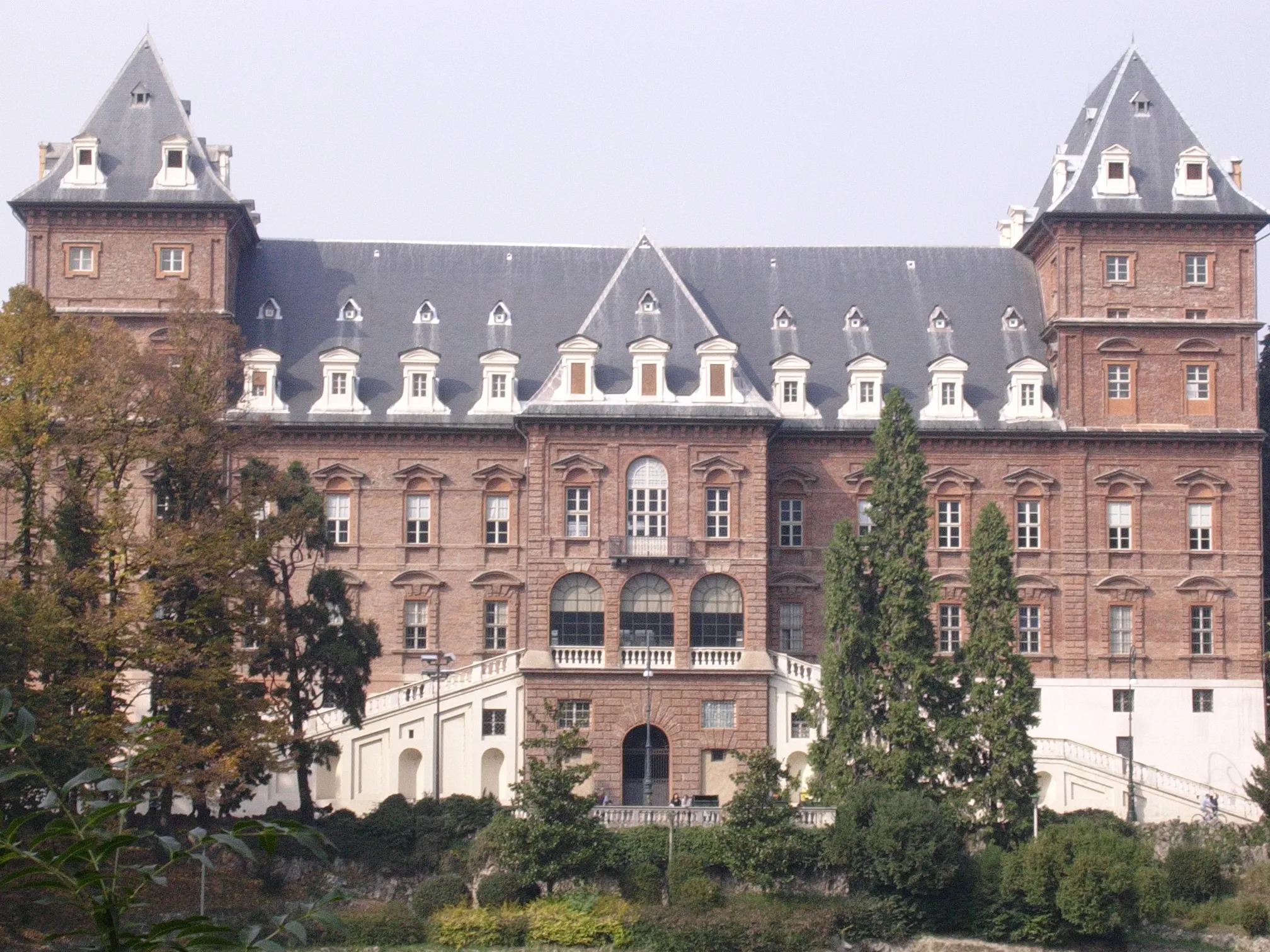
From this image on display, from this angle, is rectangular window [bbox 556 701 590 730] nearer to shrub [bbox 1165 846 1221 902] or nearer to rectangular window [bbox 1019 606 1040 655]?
rectangular window [bbox 1019 606 1040 655]

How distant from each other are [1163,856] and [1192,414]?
1873 centimetres

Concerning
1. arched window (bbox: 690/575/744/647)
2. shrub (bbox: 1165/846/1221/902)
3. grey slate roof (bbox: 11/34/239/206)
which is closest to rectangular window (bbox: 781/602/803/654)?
arched window (bbox: 690/575/744/647)

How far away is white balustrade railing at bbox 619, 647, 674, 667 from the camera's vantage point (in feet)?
197

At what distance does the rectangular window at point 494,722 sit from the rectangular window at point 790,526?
12261 mm

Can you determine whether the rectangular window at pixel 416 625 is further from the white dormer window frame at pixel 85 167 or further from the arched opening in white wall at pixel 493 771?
the white dormer window frame at pixel 85 167

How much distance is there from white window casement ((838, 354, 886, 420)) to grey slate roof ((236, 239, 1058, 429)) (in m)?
0.49

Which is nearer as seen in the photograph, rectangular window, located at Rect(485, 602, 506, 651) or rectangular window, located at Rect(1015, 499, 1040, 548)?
rectangular window, located at Rect(485, 602, 506, 651)

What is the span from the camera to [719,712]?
59906 millimetres

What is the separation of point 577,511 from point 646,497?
7.78 ft

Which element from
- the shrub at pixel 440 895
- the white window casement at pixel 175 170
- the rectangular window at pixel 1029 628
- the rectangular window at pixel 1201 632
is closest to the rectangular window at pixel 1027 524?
the rectangular window at pixel 1029 628

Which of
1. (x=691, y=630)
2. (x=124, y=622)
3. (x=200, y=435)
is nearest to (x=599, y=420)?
(x=691, y=630)

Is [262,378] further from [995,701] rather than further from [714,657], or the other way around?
[995,701]

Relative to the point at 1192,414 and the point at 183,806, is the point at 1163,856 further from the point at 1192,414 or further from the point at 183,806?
the point at 183,806

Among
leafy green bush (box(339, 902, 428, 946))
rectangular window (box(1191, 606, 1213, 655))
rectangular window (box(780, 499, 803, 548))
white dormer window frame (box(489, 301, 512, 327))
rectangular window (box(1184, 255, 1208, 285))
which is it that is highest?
rectangular window (box(1184, 255, 1208, 285))
